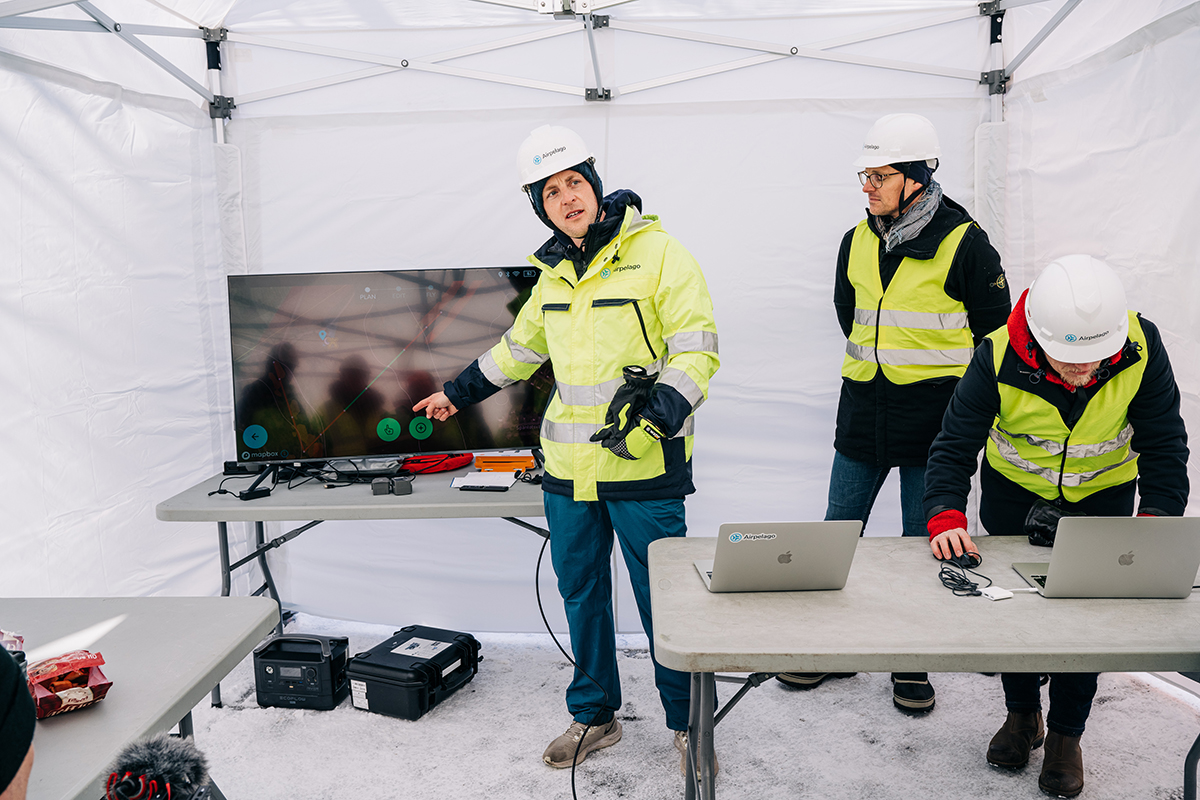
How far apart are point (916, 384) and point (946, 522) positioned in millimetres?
756

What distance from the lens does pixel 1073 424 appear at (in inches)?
78.1

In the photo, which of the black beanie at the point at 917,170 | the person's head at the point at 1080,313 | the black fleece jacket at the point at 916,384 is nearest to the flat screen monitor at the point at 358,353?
the black fleece jacket at the point at 916,384

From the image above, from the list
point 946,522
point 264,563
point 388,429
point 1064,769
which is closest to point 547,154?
point 388,429

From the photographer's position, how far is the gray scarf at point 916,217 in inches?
101

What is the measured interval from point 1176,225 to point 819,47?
1380 mm

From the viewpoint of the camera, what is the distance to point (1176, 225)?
247 cm

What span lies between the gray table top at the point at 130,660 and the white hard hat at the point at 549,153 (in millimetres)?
1356

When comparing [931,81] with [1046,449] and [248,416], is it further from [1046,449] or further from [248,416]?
[248,416]

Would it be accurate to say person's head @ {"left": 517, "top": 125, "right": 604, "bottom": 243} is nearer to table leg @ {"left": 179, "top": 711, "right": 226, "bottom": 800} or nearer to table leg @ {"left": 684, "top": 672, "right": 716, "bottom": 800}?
table leg @ {"left": 684, "top": 672, "right": 716, "bottom": 800}

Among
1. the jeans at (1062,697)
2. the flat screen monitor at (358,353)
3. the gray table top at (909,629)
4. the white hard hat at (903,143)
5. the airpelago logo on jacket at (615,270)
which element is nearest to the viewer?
the gray table top at (909,629)

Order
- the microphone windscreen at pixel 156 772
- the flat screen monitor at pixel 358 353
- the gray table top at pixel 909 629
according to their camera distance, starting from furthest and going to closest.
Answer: the flat screen monitor at pixel 358 353 < the gray table top at pixel 909 629 < the microphone windscreen at pixel 156 772

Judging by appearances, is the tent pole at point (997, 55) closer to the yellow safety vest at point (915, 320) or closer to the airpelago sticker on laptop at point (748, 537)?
the yellow safety vest at point (915, 320)

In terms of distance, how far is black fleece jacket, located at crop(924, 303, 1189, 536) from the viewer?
1.92 m

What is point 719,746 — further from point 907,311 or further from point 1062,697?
point 907,311
